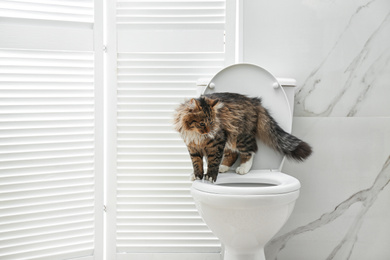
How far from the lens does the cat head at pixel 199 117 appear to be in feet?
5.09

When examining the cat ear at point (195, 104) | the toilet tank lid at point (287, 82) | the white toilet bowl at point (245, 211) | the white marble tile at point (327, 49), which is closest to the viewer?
the white toilet bowl at point (245, 211)

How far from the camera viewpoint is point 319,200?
2057mm

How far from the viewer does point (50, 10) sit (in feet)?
6.25

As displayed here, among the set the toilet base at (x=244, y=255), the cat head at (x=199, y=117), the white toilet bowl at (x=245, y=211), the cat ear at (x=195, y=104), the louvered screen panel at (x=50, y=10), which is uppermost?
the louvered screen panel at (x=50, y=10)

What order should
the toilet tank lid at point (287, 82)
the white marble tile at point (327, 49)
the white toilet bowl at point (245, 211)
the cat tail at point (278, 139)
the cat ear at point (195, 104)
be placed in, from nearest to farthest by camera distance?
the white toilet bowl at point (245, 211), the cat ear at point (195, 104), the cat tail at point (278, 139), the toilet tank lid at point (287, 82), the white marble tile at point (327, 49)

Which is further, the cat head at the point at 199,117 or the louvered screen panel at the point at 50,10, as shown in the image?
the louvered screen panel at the point at 50,10

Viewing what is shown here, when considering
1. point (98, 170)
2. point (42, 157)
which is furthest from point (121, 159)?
point (42, 157)

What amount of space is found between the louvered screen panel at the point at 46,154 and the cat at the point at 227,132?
2.11ft

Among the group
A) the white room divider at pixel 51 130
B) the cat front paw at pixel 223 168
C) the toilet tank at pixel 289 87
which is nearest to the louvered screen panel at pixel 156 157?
the white room divider at pixel 51 130

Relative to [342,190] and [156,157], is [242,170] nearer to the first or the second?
[156,157]

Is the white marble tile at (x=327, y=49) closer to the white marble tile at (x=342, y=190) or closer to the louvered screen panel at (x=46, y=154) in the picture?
the white marble tile at (x=342, y=190)

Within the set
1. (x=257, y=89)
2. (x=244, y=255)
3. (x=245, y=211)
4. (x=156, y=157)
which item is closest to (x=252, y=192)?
(x=245, y=211)

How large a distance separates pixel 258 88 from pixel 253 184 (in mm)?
491

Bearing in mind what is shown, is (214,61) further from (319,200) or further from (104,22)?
(319,200)
